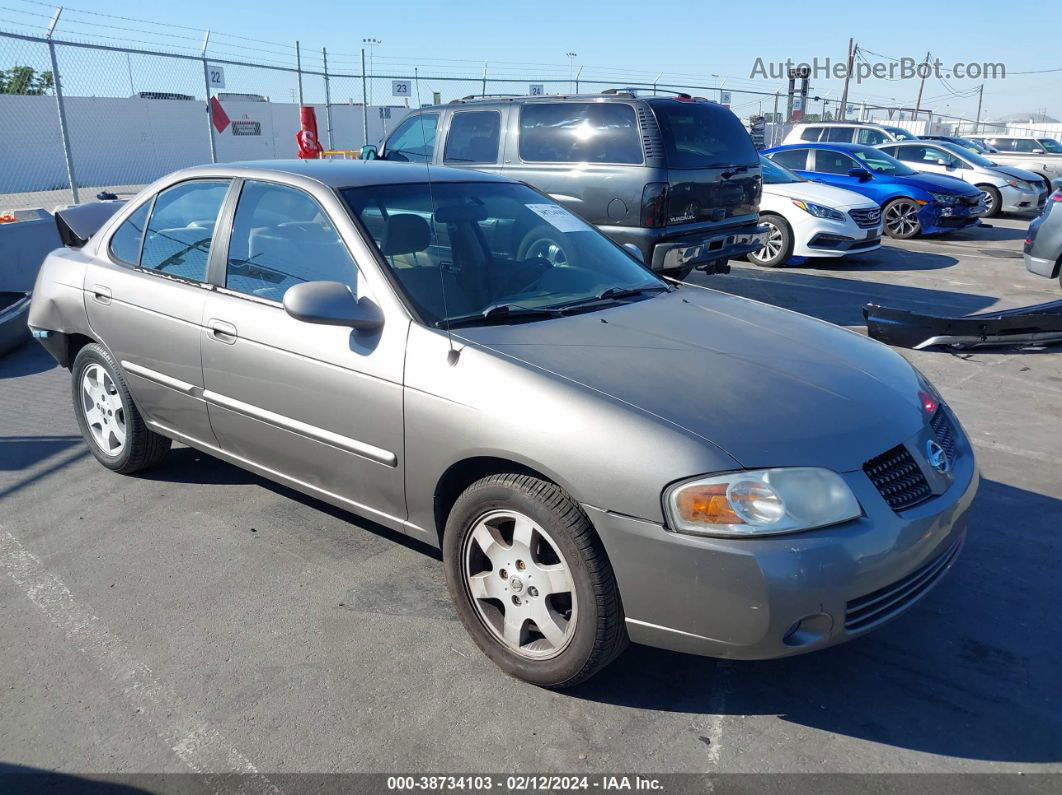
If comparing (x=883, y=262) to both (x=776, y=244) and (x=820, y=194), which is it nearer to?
(x=820, y=194)

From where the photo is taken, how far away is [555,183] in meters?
8.16

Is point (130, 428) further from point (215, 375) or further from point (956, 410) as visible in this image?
point (956, 410)

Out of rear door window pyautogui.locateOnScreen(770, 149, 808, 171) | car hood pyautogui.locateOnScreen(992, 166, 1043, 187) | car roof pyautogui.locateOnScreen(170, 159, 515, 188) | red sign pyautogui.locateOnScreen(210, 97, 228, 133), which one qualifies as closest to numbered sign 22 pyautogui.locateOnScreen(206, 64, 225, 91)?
red sign pyautogui.locateOnScreen(210, 97, 228, 133)

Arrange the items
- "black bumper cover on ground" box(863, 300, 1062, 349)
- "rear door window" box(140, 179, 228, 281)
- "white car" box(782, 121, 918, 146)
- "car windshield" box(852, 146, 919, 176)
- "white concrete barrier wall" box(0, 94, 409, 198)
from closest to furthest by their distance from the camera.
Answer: "rear door window" box(140, 179, 228, 281), "black bumper cover on ground" box(863, 300, 1062, 349), "car windshield" box(852, 146, 919, 176), "white car" box(782, 121, 918, 146), "white concrete barrier wall" box(0, 94, 409, 198)

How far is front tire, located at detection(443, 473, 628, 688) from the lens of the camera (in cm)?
261

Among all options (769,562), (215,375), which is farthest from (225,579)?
(769,562)

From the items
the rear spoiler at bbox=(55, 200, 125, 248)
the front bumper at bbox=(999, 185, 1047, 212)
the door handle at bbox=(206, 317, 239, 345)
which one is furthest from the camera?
the front bumper at bbox=(999, 185, 1047, 212)

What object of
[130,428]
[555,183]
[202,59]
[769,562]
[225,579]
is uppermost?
[202,59]

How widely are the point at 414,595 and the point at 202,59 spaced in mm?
12217

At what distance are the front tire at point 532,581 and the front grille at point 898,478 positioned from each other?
0.90m

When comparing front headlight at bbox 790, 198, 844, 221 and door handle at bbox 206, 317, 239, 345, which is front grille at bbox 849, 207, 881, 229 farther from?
door handle at bbox 206, 317, 239, 345

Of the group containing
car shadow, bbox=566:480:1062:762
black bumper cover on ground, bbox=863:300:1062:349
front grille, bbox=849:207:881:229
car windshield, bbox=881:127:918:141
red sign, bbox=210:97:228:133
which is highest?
red sign, bbox=210:97:228:133

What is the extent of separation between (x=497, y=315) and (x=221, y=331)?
130 cm

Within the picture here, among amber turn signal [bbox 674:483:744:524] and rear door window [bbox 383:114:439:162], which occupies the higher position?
rear door window [bbox 383:114:439:162]
